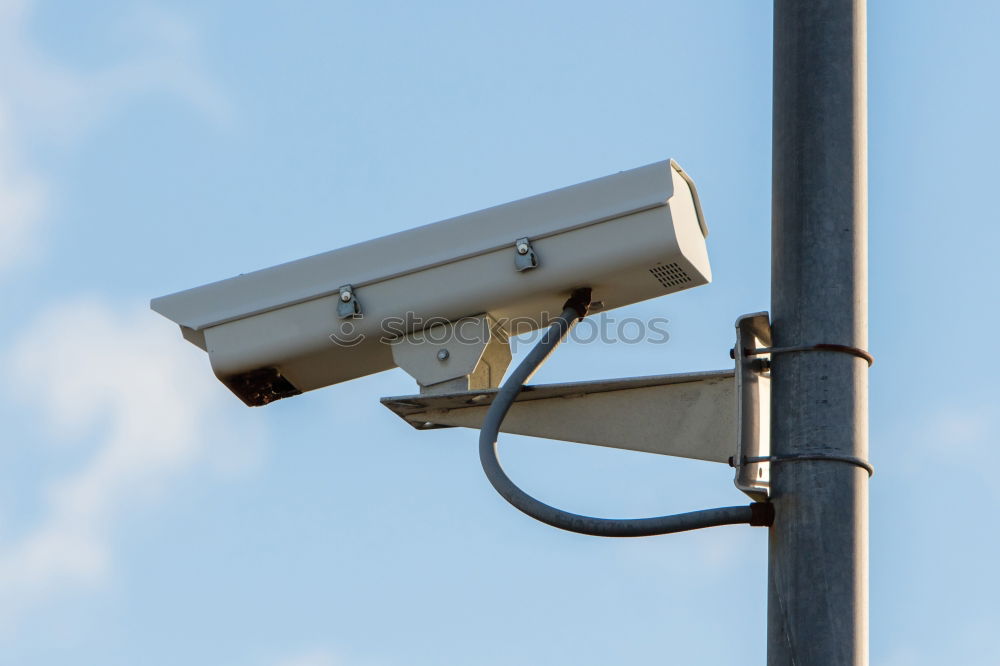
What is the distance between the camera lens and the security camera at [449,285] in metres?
3.16

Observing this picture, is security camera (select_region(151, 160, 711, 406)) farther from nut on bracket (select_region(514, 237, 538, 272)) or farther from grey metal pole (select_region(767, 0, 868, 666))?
grey metal pole (select_region(767, 0, 868, 666))

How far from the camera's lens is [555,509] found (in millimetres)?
2713

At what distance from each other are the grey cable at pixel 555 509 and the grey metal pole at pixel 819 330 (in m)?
0.08

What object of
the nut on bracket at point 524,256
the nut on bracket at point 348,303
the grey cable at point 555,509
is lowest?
the grey cable at point 555,509

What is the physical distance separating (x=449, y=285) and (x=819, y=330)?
93 centimetres

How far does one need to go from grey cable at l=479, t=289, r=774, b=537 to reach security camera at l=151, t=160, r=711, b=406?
0.14 metres

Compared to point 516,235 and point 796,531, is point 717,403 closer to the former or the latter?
point 796,531

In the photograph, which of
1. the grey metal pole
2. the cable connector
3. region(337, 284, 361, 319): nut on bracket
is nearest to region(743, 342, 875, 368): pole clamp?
the grey metal pole

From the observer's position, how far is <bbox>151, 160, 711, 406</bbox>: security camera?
10.4 ft

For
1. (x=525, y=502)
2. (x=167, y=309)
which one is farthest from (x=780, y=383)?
(x=167, y=309)

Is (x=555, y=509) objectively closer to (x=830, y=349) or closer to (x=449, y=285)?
(x=830, y=349)

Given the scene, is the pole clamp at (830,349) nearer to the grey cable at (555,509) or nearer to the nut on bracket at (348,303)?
the grey cable at (555,509)

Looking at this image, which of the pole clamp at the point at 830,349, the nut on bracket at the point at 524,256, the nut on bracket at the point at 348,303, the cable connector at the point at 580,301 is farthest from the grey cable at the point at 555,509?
the nut on bracket at the point at 348,303

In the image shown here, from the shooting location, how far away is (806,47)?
9.18 feet
